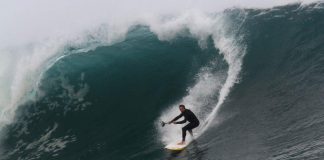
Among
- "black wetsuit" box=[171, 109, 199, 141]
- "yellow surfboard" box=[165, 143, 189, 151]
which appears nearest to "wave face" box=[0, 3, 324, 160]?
"yellow surfboard" box=[165, 143, 189, 151]

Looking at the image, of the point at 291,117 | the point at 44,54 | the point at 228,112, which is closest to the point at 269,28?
the point at 228,112

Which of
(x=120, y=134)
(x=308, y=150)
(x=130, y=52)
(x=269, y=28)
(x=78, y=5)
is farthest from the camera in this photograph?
(x=78, y=5)

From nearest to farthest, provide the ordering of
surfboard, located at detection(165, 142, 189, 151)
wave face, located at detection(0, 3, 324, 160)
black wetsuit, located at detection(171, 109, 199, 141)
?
wave face, located at detection(0, 3, 324, 160) < surfboard, located at detection(165, 142, 189, 151) < black wetsuit, located at detection(171, 109, 199, 141)

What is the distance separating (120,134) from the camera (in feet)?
64.3

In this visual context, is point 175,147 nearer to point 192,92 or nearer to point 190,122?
point 190,122

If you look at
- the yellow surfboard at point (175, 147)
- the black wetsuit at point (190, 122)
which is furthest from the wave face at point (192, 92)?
the black wetsuit at point (190, 122)

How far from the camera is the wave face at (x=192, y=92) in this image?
632 inches

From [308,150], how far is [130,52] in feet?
48.9

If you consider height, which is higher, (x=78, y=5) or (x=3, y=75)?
(x=78, y=5)

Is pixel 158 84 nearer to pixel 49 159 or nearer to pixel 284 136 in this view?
pixel 49 159

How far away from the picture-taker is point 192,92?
2139 cm

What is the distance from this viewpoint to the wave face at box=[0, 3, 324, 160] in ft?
52.7

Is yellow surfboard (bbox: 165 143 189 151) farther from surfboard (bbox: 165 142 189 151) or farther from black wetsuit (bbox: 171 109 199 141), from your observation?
black wetsuit (bbox: 171 109 199 141)

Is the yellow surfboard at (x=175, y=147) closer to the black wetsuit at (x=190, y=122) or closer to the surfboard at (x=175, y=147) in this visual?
the surfboard at (x=175, y=147)
